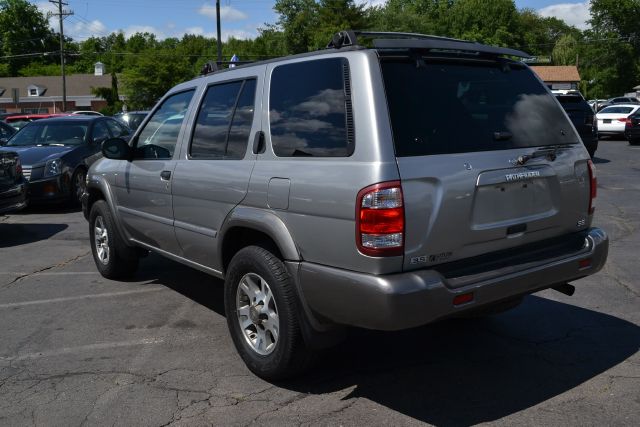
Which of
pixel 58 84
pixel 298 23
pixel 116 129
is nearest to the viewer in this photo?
pixel 116 129

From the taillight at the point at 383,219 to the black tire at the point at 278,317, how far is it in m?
0.70

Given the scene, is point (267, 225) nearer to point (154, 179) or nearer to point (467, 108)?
point (467, 108)

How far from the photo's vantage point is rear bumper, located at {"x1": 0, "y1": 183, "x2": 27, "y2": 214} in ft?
29.2

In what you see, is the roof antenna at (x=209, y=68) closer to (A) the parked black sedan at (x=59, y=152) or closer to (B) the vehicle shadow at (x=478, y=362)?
(B) the vehicle shadow at (x=478, y=362)

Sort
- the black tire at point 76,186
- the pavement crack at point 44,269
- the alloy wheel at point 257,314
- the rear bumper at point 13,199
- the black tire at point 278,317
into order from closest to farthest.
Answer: the black tire at point 278,317 < the alloy wheel at point 257,314 < the pavement crack at point 44,269 < the rear bumper at point 13,199 < the black tire at point 76,186

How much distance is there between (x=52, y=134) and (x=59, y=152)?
1092 millimetres

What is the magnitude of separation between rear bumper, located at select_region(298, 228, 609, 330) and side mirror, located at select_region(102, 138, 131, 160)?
2639mm

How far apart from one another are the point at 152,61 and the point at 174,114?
2333 inches

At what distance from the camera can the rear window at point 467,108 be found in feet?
11.6

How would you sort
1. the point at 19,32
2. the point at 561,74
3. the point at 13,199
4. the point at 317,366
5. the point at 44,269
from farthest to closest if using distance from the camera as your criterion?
the point at 19,32
the point at 561,74
the point at 13,199
the point at 44,269
the point at 317,366

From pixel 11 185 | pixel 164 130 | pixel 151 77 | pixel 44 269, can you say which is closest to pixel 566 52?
pixel 151 77

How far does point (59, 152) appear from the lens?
37.7ft

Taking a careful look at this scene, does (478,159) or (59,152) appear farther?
(59,152)

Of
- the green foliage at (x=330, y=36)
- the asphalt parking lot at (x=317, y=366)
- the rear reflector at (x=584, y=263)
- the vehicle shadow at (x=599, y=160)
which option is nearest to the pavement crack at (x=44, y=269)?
the asphalt parking lot at (x=317, y=366)
